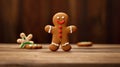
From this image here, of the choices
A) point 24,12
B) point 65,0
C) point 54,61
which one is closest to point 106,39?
point 65,0

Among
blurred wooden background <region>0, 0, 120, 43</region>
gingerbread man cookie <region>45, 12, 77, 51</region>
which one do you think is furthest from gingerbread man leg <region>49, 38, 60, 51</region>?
blurred wooden background <region>0, 0, 120, 43</region>

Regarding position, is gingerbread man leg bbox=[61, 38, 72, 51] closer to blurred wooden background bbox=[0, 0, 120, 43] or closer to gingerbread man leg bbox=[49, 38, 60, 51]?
gingerbread man leg bbox=[49, 38, 60, 51]

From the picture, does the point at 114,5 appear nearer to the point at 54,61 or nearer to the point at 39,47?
the point at 39,47

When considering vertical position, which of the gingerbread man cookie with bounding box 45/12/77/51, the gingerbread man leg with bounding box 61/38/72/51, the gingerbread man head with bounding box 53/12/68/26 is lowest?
the gingerbread man leg with bounding box 61/38/72/51

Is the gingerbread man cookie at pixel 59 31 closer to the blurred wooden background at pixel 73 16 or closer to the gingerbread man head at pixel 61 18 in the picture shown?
the gingerbread man head at pixel 61 18

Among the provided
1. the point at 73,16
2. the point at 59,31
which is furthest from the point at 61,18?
the point at 73,16

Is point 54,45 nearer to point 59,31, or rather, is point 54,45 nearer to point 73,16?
point 59,31

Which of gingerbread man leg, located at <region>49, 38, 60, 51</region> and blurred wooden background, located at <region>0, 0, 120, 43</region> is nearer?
gingerbread man leg, located at <region>49, 38, 60, 51</region>

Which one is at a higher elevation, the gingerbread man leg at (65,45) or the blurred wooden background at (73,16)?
the blurred wooden background at (73,16)

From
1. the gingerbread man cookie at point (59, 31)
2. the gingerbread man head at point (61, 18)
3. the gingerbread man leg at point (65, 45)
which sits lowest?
the gingerbread man leg at point (65, 45)

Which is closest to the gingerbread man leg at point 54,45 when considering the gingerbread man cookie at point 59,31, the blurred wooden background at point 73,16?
the gingerbread man cookie at point 59,31
